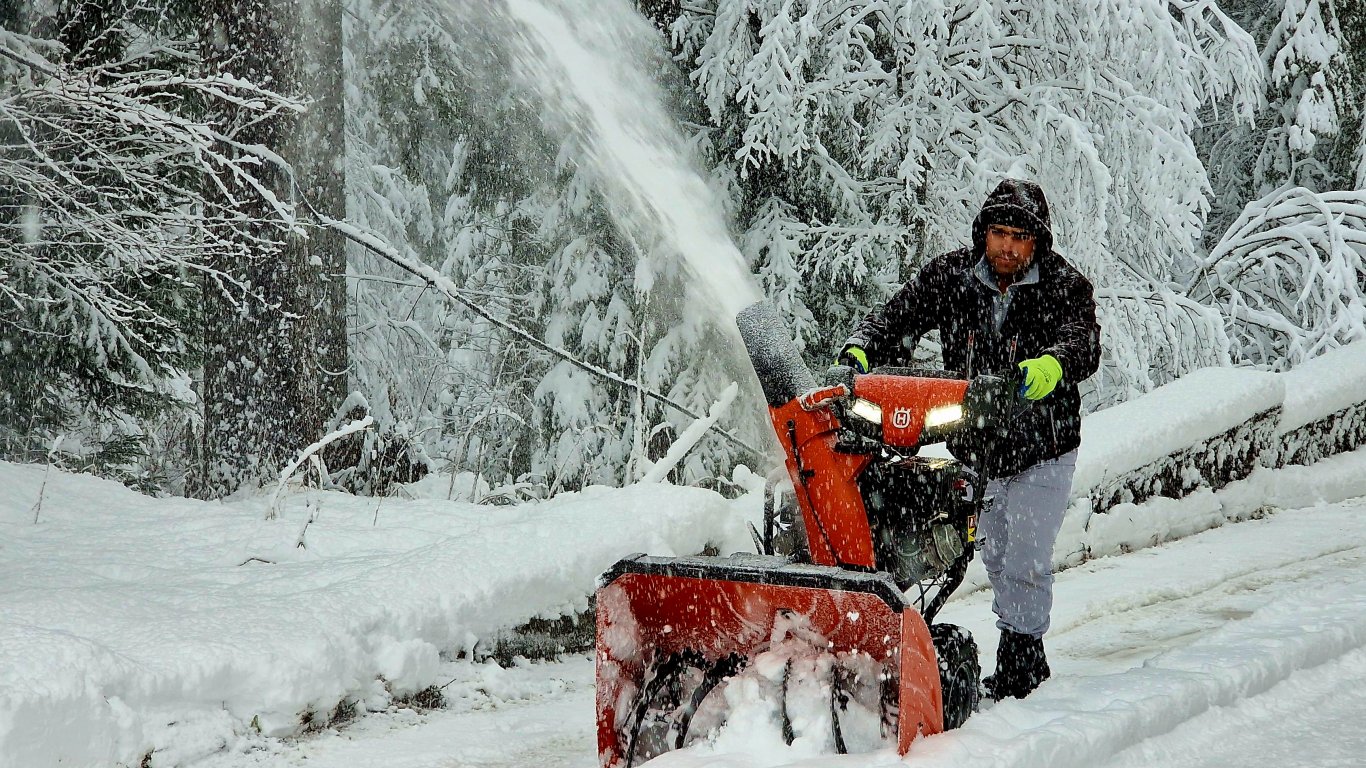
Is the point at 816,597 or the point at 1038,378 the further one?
the point at 1038,378

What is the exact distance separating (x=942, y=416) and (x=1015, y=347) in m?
0.81

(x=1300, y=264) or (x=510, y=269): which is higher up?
(x=510, y=269)

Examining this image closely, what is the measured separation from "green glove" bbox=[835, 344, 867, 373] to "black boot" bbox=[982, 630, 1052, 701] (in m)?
1.10

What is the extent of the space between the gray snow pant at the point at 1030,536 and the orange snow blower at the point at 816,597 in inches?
25.7

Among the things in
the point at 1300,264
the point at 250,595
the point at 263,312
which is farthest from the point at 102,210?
the point at 1300,264

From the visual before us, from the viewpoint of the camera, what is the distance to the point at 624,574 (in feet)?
10.3

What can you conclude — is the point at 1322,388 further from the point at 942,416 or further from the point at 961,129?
the point at 942,416

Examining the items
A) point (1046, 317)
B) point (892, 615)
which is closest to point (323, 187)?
point (1046, 317)

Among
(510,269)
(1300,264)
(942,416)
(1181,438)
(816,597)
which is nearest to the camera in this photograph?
(816,597)

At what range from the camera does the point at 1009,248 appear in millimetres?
3820

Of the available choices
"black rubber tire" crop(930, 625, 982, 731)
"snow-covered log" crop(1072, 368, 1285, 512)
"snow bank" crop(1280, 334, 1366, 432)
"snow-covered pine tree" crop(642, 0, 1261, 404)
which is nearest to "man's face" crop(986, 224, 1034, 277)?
"black rubber tire" crop(930, 625, 982, 731)

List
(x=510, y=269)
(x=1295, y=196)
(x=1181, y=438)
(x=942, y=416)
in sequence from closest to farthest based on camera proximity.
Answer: (x=942, y=416), (x=1181, y=438), (x=1295, y=196), (x=510, y=269)

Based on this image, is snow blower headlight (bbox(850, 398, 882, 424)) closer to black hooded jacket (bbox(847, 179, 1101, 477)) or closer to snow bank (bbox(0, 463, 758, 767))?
black hooded jacket (bbox(847, 179, 1101, 477))

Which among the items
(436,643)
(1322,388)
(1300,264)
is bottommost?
(436,643)
